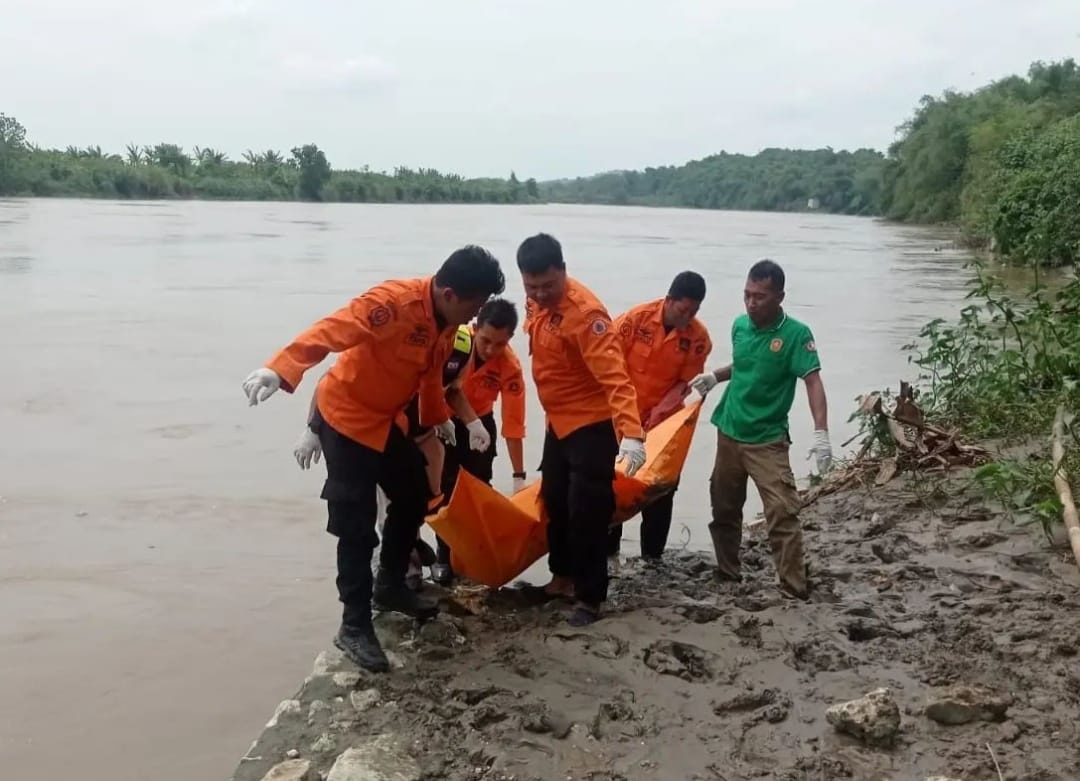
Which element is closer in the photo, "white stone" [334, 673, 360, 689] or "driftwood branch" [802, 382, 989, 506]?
"white stone" [334, 673, 360, 689]

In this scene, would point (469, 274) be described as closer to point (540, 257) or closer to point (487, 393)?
point (540, 257)

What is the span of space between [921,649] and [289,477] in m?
4.33

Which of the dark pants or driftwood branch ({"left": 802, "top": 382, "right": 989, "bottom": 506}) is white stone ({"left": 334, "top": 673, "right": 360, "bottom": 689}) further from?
driftwood branch ({"left": 802, "top": 382, "right": 989, "bottom": 506})

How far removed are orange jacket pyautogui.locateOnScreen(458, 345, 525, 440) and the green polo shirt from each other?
0.95 m

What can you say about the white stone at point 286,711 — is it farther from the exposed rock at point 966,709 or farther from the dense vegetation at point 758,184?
the dense vegetation at point 758,184

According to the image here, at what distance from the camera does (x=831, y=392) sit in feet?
32.1

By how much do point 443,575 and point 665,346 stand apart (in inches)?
55.3

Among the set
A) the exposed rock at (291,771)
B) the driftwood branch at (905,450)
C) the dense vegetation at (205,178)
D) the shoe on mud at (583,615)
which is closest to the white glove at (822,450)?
the shoe on mud at (583,615)

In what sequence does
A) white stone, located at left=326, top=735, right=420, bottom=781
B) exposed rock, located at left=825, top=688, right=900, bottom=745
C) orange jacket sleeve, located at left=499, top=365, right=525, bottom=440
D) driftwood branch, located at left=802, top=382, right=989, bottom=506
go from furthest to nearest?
1. driftwood branch, located at left=802, top=382, right=989, bottom=506
2. orange jacket sleeve, located at left=499, top=365, right=525, bottom=440
3. exposed rock, located at left=825, top=688, right=900, bottom=745
4. white stone, located at left=326, top=735, right=420, bottom=781

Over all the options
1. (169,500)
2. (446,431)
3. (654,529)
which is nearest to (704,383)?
(654,529)

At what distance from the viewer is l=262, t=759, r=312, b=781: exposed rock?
117 inches

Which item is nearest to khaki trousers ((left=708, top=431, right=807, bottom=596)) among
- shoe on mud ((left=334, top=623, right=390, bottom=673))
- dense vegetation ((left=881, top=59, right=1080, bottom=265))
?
shoe on mud ((left=334, top=623, right=390, bottom=673))

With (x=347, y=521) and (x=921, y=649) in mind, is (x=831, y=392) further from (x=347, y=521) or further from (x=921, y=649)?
(x=347, y=521)

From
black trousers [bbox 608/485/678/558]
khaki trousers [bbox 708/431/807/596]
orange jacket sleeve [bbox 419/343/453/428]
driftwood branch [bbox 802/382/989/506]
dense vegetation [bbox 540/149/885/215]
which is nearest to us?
orange jacket sleeve [bbox 419/343/453/428]
